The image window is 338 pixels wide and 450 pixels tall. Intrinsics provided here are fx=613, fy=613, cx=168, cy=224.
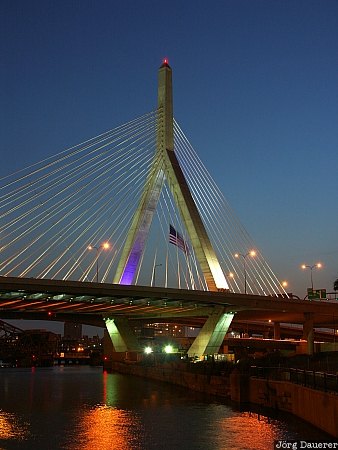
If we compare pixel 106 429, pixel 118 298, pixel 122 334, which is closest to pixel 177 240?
pixel 118 298

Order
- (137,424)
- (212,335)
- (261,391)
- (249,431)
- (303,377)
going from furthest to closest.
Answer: (212,335)
(261,391)
(303,377)
(137,424)
(249,431)

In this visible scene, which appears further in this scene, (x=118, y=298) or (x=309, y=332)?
(x=309, y=332)

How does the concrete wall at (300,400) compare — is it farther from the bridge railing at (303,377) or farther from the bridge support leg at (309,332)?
the bridge support leg at (309,332)

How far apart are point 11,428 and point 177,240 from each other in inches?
1027

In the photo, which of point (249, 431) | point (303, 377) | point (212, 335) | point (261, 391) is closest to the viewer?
point (249, 431)

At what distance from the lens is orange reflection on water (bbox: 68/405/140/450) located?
2355 centimetres

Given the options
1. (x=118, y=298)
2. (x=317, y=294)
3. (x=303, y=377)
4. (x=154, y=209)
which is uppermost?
(x=154, y=209)

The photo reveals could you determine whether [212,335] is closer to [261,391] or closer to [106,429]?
[261,391]

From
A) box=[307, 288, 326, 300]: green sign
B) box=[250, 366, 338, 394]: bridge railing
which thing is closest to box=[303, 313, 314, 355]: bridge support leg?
box=[307, 288, 326, 300]: green sign

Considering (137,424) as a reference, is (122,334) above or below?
above

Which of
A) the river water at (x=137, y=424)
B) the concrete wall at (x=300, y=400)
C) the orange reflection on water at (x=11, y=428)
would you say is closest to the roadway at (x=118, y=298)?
the river water at (x=137, y=424)

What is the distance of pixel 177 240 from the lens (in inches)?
2012

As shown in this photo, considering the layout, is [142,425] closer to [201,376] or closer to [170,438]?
[170,438]

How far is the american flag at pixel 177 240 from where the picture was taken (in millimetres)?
50812
